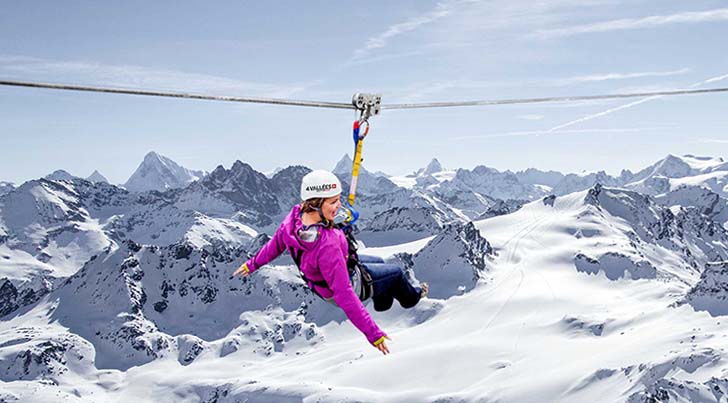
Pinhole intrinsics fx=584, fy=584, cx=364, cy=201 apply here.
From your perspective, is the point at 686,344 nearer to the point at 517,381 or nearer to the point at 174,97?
the point at 517,381

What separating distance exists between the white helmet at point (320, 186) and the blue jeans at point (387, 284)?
1813 mm

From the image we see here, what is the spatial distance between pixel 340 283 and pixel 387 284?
1925 mm

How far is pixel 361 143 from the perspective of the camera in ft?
31.9

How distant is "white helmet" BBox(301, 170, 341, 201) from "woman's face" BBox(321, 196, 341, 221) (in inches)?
3.9

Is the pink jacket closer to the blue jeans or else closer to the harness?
the harness

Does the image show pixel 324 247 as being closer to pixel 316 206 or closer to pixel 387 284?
pixel 316 206

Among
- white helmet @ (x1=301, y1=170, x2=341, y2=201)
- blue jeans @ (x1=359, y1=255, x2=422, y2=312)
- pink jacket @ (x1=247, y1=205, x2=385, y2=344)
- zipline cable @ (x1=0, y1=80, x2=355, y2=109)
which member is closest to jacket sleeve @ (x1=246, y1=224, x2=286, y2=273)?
pink jacket @ (x1=247, y1=205, x2=385, y2=344)

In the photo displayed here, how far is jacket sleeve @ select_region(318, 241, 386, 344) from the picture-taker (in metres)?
9.07

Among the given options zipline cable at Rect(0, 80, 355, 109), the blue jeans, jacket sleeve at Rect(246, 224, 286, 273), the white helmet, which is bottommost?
the blue jeans

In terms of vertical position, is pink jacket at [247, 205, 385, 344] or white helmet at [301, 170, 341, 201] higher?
white helmet at [301, 170, 341, 201]

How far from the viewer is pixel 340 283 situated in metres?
9.20

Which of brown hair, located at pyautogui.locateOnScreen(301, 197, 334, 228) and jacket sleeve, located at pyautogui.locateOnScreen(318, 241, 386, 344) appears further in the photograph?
brown hair, located at pyautogui.locateOnScreen(301, 197, 334, 228)

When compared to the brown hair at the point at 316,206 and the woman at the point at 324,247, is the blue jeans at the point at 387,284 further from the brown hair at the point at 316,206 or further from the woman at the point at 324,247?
the brown hair at the point at 316,206

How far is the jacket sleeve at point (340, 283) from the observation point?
29.8 feet
